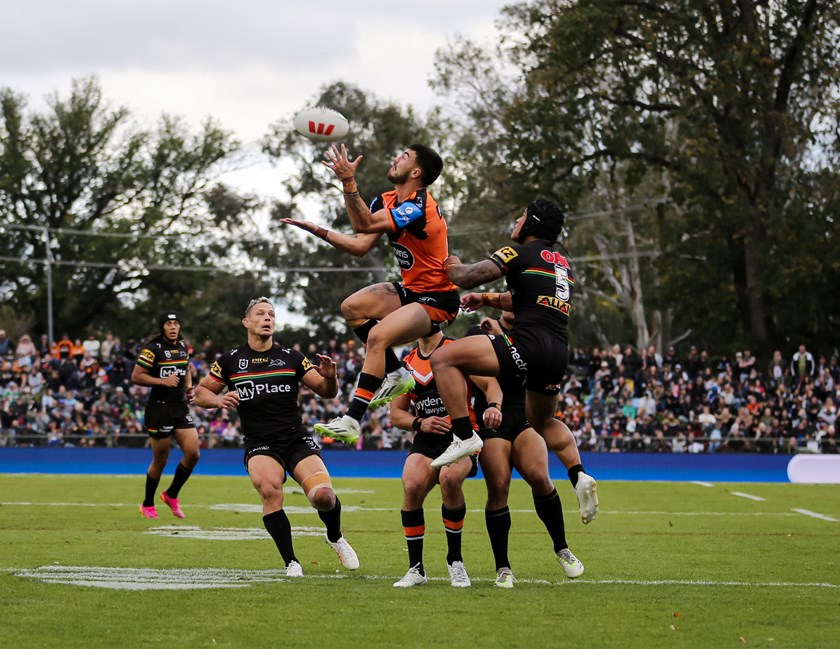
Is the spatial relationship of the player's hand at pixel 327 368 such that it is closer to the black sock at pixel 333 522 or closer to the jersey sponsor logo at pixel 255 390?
the jersey sponsor logo at pixel 255 390

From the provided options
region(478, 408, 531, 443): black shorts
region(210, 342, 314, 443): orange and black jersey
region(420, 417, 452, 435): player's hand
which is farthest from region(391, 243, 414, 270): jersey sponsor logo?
region(210, 342, 314, 443): orange and black jersey

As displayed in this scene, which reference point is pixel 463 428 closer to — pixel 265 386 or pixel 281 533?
pixel 281 533

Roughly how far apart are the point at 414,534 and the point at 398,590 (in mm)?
853

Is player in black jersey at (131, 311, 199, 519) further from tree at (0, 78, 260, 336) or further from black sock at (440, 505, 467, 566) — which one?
tree at (0, 78, 260, 336)

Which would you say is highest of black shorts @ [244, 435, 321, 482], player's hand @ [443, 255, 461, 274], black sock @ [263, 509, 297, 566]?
player's hand @ [443, 255, 461, 274]

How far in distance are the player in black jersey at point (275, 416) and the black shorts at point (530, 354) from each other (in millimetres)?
1859

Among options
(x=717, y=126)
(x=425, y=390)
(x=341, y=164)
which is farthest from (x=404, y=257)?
(x=717, y=126)

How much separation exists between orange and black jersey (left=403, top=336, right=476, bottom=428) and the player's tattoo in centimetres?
134

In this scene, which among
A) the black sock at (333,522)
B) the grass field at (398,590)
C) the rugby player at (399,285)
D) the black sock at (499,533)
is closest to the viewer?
the grass field at (398,590)

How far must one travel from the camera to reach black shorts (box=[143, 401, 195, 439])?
16500 mm

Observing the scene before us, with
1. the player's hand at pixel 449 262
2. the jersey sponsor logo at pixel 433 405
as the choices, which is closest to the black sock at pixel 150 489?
the jersey sponsor logo at pixel 433 405

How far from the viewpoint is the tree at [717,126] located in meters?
34.1

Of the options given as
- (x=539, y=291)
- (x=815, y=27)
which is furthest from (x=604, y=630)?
(x=815, y=27)

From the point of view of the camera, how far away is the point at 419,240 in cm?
962
